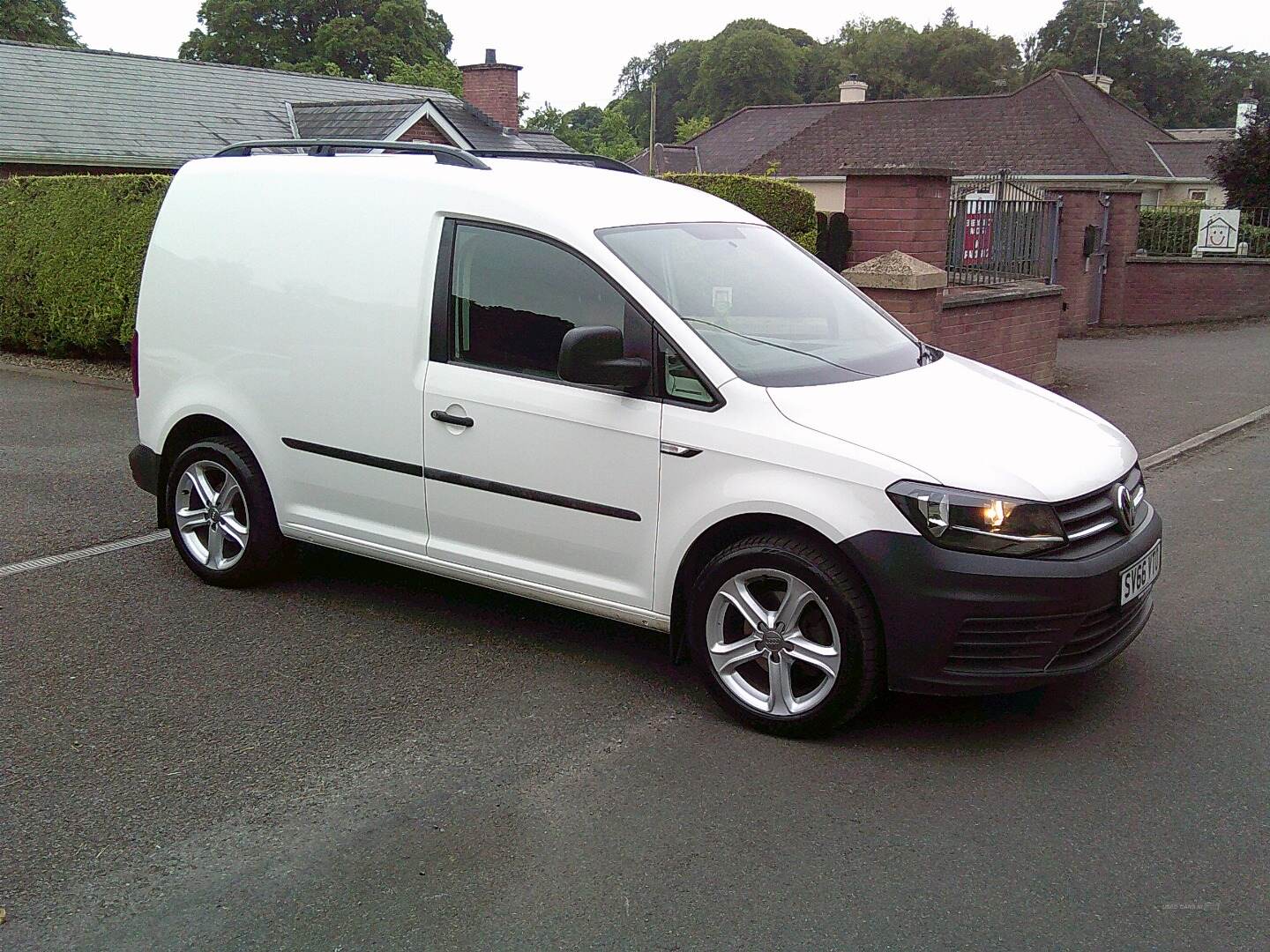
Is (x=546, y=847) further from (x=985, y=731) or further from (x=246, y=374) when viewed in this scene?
(x=246, y=374)

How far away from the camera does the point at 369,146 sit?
5914 mm

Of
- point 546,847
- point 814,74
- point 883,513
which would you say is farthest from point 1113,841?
point 814,74

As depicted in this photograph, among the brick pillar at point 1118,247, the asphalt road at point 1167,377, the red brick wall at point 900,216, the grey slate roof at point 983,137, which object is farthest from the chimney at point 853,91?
the red brick wall at point 900,216

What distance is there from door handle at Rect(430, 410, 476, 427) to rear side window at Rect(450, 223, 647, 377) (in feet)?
0.74

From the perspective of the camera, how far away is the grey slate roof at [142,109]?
24797 millimetres

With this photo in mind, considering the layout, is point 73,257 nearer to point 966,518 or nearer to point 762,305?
point 762,305

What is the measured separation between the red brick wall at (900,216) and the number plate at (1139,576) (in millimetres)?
6248

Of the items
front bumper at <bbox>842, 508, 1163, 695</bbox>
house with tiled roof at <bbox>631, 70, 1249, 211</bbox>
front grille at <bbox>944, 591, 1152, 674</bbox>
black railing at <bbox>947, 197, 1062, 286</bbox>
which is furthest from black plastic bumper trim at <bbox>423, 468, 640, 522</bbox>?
house with tiled roof at <bbox>631, 70, 1249, 211</bbox>

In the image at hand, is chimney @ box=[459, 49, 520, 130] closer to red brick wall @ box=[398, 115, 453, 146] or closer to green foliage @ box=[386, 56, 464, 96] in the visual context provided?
red brick wall @ box=[398, 115, 453, 146]

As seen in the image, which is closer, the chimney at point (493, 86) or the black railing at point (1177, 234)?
the black railing at point (1177, 234)

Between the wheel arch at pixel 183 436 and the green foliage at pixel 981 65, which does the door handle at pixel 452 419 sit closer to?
the wheel arch at pixel 183 436

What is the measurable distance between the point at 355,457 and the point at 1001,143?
43852 millimetres

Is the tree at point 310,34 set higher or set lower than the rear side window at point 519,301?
higher

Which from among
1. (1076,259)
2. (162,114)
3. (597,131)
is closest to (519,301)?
(1076,259)
